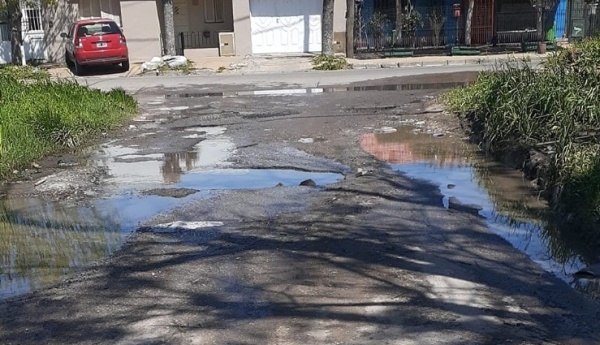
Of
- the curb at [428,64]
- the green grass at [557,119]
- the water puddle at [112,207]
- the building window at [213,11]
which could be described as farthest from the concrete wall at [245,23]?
the water puddle at [112,207]

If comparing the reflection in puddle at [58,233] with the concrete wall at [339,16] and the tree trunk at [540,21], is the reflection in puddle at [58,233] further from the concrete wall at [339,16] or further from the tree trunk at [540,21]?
the tree trunk at [540,21]

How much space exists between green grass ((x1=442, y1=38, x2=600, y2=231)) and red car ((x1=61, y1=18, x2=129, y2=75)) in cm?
1628

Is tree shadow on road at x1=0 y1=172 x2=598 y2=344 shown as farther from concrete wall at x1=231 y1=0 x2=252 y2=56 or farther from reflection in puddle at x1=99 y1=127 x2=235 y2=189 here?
concrete wall at x1=231 y1=0 x2=252 y2=56

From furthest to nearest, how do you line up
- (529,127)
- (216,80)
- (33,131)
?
(216,80) → (33,131) → (529,127)

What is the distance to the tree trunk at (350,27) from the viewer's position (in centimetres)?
2773

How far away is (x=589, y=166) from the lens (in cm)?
758

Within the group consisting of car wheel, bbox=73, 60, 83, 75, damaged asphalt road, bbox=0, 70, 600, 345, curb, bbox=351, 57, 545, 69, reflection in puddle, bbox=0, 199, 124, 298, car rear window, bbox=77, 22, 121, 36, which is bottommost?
reflection in puddle, bbox=0, 199, 124, 298

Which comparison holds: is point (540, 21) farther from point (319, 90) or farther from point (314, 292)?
point (314, 292)

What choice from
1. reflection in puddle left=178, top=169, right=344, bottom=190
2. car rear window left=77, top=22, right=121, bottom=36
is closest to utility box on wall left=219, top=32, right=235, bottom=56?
car rear window left=77, top=22, right=121, bottom=36

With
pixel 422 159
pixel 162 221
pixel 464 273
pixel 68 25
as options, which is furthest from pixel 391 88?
pixel 68 25

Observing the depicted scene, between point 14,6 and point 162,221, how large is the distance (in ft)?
71.3

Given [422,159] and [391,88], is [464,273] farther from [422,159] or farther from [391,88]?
[391,88]

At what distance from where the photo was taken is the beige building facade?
29.9m

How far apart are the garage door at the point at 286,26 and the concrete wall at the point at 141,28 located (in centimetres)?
391
